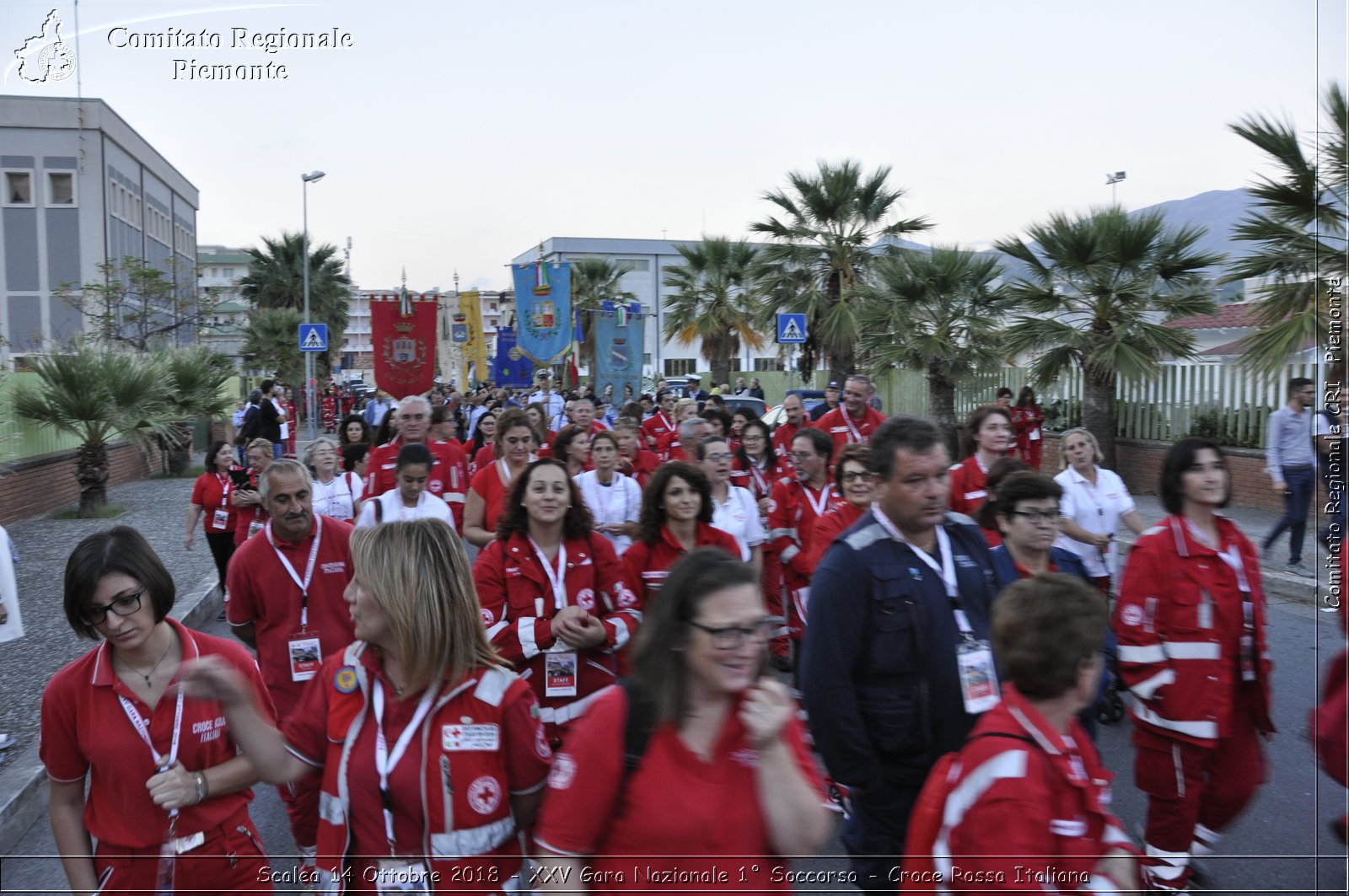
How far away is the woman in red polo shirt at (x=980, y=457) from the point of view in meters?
6.97

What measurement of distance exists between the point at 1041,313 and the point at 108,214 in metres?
33.5

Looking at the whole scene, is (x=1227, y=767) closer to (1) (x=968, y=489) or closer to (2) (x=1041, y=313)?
(1) (x=968, y=489)

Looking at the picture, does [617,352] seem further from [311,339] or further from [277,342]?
[277,342]

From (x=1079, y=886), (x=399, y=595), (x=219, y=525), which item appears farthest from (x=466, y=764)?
(x=219, y=525)

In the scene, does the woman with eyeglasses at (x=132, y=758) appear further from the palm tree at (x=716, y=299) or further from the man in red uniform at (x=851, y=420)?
the palm tree at (x=716, y=299)

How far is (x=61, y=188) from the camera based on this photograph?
3628 centimetres

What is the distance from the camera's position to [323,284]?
54562mm

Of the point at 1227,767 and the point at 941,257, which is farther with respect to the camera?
the point at 941,257

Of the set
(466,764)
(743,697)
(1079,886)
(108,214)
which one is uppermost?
(108,214)

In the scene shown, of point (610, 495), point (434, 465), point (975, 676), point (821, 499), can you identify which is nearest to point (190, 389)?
point (434, 465)

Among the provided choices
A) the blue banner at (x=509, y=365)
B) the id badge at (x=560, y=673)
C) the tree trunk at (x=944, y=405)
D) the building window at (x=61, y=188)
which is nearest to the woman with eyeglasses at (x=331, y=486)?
the id badge at (x=560, y=673)

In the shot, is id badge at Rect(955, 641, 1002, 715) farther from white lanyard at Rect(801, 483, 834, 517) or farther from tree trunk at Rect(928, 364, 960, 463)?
tree trunk at Rect(928, 364, 960, 463)

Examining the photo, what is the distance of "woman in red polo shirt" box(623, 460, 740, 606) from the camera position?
5207 millimetres

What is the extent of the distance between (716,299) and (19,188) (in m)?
24.6
